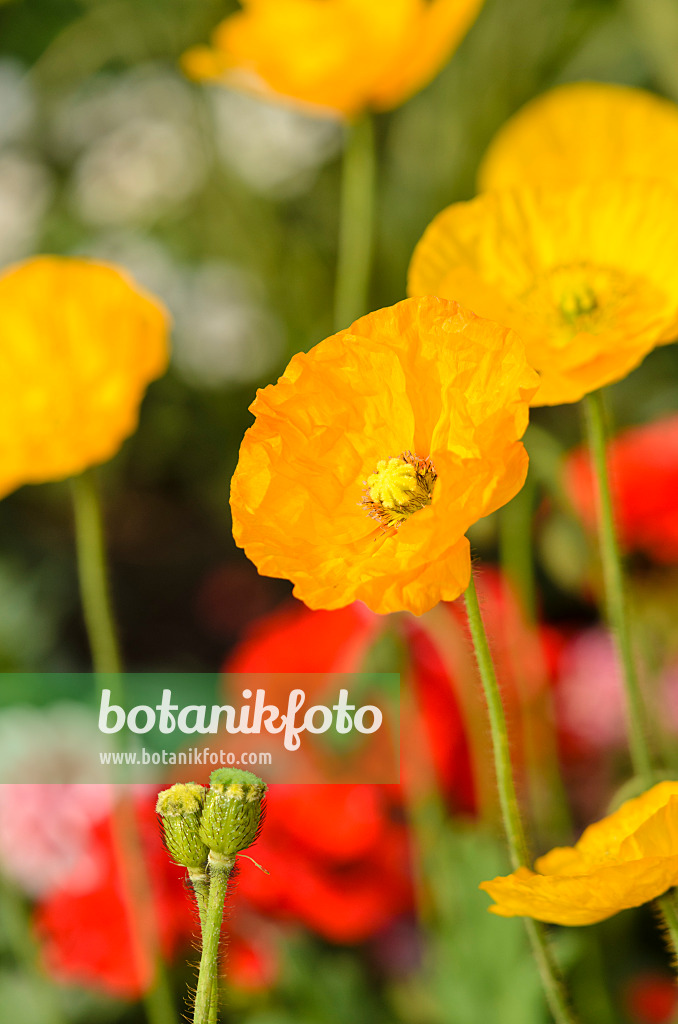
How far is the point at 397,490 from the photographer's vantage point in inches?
13.5

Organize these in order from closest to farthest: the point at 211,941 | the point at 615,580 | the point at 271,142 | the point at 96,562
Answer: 1. the point at 211,941
2. the point at 615,580
3. the point at 96,562
4. the point at 271,142

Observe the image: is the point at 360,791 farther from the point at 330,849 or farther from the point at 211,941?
the point at 211,941

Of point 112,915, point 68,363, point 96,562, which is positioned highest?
point 68,363

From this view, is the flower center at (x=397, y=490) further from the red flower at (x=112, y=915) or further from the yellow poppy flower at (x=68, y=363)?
the red flower at (x=112, y=915)

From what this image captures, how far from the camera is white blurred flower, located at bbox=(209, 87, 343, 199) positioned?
1.79m

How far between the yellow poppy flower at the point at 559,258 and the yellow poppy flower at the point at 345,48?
394 millimetres

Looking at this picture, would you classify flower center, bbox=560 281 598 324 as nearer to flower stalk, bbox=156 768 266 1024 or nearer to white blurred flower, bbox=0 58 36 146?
flower stalk, bbox=156 768 266 1024

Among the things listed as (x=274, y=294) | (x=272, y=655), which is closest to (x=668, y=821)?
(x=272, y=655)

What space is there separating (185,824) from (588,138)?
0.50 metres

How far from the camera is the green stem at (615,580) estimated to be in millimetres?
385

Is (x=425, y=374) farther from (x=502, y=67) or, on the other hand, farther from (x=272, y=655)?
(x=502, y=67)

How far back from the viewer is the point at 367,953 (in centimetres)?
96

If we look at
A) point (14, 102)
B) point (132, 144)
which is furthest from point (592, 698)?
point (14, 102)

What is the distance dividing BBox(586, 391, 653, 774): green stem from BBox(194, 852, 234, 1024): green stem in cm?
19
